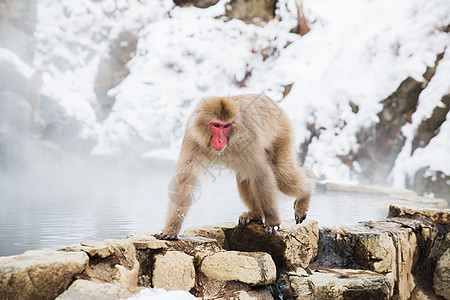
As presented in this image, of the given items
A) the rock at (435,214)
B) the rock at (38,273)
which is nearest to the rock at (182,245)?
the rock at (38,273)

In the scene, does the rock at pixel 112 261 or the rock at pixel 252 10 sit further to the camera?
the rock at pixel 252 10

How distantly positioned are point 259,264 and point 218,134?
723 mm

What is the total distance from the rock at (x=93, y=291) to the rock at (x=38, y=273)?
59 millimetres

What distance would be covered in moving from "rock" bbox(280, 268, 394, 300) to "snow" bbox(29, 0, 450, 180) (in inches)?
229

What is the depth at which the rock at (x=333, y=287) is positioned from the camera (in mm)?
2434

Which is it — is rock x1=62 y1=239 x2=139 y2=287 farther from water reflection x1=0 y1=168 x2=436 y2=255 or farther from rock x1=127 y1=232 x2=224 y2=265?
water reflection x1=0 y1=168 x2=436 y2=255

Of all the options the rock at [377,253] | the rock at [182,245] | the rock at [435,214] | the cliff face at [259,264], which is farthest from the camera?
the rock at [435,214]

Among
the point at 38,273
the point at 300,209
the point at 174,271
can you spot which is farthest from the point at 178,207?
the point at 300,209

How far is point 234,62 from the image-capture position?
1342 cm

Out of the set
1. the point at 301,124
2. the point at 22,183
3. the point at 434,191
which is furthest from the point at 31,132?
the point at 434,191

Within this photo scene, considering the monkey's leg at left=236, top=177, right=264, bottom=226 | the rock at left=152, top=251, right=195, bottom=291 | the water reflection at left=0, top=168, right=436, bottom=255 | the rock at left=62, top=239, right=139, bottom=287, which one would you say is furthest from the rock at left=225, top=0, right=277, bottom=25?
the rock at left=62, top=239, right=139, bottom=287

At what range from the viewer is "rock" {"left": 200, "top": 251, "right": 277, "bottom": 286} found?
7.59 feet

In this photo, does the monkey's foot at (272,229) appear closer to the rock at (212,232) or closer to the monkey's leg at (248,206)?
the monkey's leg at (248,206)

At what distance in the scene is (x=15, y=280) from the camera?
1.78 m
